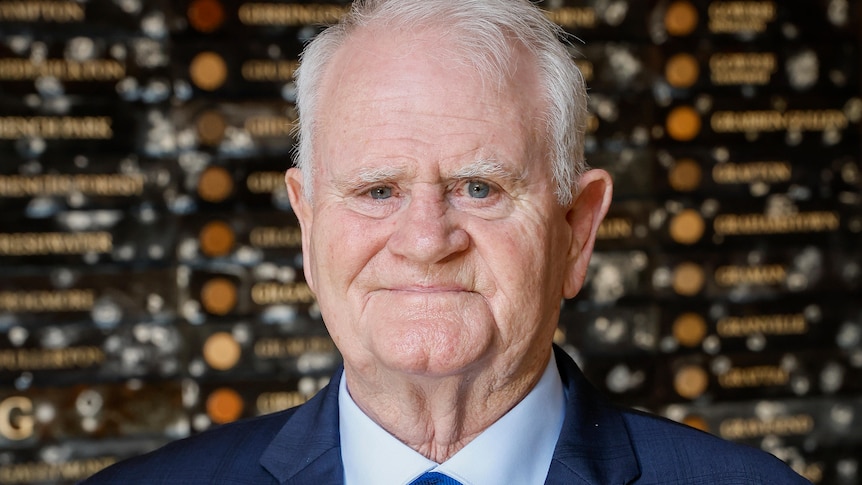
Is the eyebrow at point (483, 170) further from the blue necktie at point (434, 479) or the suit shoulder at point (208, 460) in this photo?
the suit shoulder at point (208, 460)

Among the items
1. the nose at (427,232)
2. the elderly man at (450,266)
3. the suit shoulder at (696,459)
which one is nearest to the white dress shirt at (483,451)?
the elderly man at (450,266)

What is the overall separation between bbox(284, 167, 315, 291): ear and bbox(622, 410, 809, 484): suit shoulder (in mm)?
504

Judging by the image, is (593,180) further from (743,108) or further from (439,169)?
(743,108)

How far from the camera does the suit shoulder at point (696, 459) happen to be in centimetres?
146

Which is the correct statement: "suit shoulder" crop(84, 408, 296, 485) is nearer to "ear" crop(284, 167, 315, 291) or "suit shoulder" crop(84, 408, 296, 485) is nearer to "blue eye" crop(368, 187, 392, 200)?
"ear" crop(284, 167, 315, 291)

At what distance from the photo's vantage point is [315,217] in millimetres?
1457

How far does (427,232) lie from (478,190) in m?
0.10

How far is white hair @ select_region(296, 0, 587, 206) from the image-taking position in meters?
1.38

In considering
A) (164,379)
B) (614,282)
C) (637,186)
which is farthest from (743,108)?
(164,379)

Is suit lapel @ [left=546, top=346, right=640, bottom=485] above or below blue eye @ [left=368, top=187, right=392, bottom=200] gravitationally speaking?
below

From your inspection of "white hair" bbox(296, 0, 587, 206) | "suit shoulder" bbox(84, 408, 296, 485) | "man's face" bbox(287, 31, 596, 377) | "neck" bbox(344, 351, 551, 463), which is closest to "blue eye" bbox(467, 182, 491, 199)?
"man's face" bbox(287, 31, 596, 377)

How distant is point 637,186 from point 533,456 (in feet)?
4.49

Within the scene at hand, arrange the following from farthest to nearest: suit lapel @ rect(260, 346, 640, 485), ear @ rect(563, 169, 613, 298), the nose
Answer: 1. ear @ rect(563, 169, 613, 298)
2. suit lapel @ rect(260, 346, 640, 485)
3. the nose

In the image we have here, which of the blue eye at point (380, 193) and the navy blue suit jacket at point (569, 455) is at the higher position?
the blue eye at point (380, 193)
